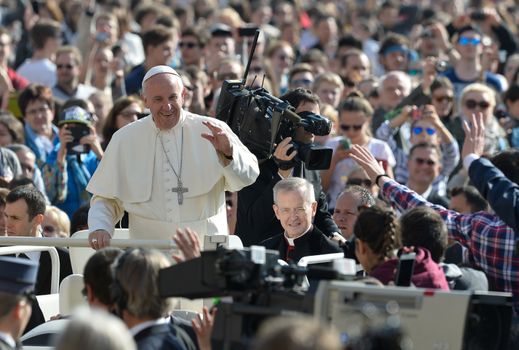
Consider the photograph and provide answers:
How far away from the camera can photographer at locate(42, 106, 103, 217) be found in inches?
453

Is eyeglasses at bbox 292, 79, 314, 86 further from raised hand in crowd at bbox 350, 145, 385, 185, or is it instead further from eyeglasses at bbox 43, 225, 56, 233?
raised hand in crowd at bbox 350, 145, 385, 185

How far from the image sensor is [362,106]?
12.1m

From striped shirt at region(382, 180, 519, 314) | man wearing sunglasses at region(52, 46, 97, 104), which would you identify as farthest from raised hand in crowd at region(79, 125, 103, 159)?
striped shirt at region(382, 180, 519, 314)

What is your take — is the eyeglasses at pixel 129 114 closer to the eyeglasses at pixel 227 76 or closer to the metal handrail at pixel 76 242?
the eyeglasses at pixel 227 76

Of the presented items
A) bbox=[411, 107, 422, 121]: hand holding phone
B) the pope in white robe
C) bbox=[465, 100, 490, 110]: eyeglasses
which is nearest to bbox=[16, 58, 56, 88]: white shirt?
bbox=[411, 107, 422, 121]: hand holding phone

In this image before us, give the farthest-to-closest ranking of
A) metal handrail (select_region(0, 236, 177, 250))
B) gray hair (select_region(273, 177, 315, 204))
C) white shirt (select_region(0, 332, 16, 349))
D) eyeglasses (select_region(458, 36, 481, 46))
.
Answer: eyeglasses (select_region(458, 36, 481, 46))
gray hair (select_region(273, 177, 315, 204))
metal handrail (select_region(0, 236, 177, 250))
white shirt (select_region(0, 332, 16, 349))

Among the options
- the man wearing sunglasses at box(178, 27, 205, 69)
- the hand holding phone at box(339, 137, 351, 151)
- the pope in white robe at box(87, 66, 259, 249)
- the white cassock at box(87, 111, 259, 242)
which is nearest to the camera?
the pope in white robe at box(87, 66, 259, 249)

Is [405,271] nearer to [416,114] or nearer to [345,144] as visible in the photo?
[345,144]

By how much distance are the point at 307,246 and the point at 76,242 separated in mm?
1708

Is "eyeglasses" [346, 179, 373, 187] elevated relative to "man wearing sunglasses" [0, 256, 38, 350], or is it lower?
elevated

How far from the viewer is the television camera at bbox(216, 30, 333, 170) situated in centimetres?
851

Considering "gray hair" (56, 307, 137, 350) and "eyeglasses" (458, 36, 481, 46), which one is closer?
"gray hair" (56, 307, 137, 350)

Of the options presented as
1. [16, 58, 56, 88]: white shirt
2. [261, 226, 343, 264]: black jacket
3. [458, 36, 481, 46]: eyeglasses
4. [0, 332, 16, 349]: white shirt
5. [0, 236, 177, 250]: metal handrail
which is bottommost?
[0, 332, 16, 349]: white shirt

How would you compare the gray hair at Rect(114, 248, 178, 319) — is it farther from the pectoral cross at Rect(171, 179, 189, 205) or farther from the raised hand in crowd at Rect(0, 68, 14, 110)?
the raised hand in crowd at Rect(0, 68, 14, 110)
